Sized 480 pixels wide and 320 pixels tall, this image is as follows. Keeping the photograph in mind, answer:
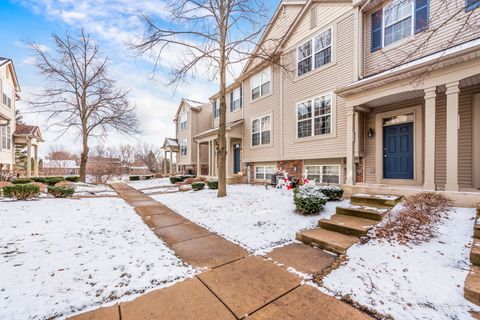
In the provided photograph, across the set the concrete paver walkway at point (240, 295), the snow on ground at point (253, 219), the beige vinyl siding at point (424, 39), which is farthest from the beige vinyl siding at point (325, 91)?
the concrete paver walkway at point (240, 295)

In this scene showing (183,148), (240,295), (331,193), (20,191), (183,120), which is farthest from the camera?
(183,120)

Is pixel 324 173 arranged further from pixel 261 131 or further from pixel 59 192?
pixel 59 192

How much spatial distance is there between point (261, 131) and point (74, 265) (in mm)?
10926

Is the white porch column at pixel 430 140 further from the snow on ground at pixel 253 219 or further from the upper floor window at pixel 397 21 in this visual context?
the upper floor window at pixel 397 21

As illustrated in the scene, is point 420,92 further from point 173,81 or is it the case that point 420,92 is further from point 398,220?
point 173,81

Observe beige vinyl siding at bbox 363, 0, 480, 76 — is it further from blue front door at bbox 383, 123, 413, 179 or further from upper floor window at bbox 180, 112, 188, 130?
upper floor window at bbox 180, 112, 188, 130

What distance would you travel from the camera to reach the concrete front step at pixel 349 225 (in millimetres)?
3557

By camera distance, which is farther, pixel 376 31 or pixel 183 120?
pixel 183 120

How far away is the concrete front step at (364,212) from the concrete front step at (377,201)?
476 millimetres

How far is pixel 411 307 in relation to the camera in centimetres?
196

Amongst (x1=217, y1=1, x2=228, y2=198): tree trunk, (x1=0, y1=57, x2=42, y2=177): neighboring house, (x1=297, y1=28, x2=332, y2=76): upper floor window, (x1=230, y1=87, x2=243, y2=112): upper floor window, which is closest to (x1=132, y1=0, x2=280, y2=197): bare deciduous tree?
(x1=217, y1=1, x2=228, y2=198): tree trunk

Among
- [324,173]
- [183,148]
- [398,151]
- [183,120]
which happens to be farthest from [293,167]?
[183,120]

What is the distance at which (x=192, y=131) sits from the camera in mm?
20469

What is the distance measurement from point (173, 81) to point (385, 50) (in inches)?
325
